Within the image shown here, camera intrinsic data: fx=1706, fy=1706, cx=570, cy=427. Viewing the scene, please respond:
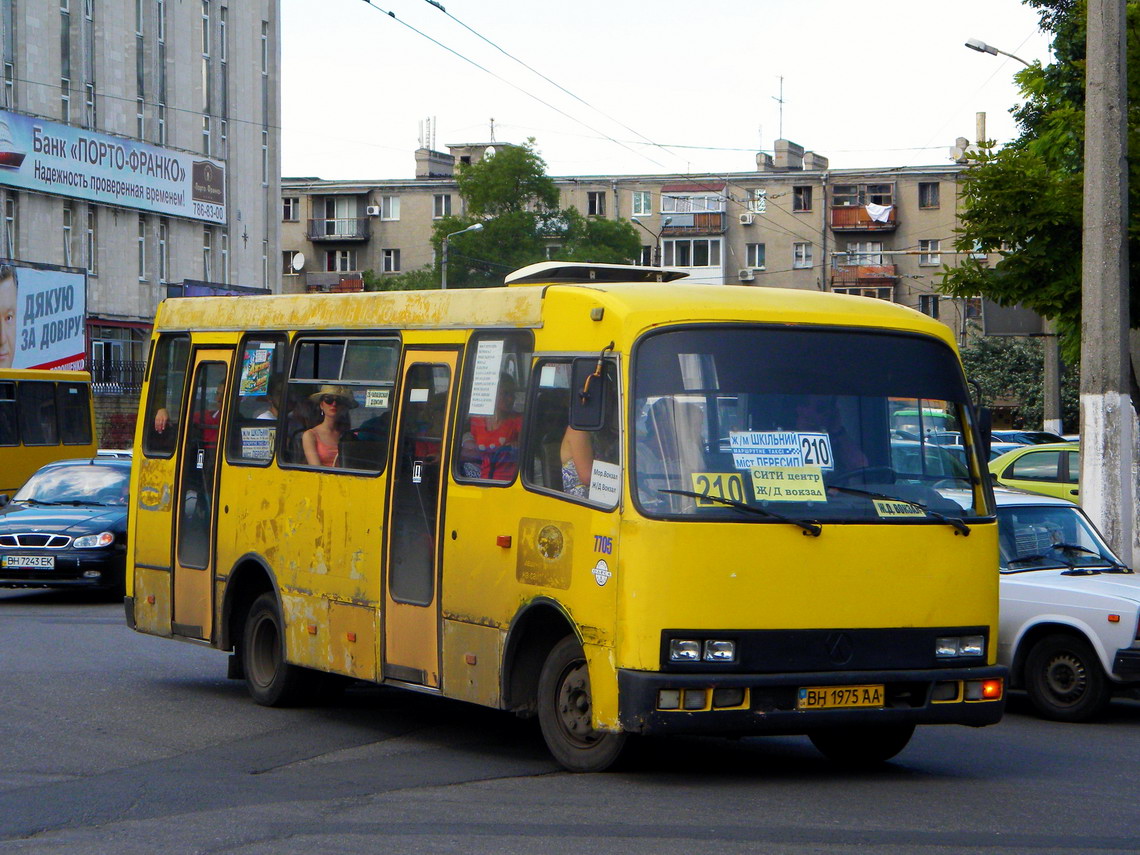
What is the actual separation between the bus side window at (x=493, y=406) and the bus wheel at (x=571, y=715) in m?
1.01

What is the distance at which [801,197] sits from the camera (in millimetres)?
88625

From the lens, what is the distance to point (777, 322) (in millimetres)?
8203

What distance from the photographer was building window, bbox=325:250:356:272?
316ft

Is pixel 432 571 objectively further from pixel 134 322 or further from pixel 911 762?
pixel 134 322

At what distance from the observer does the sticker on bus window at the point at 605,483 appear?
7.88 metres

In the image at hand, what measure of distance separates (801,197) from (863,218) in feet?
13.6

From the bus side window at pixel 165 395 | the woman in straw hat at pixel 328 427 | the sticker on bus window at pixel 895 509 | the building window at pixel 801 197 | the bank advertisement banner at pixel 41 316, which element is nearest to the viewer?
the sticker on bus window at pixel 895 509

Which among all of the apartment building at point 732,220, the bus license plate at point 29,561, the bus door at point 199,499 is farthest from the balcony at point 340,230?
the bus door at point 199,499

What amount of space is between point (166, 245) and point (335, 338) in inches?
2035

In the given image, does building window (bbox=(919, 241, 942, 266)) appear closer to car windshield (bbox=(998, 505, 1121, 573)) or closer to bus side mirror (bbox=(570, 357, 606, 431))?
car windshield (bbox=(998, 505, 1121, 573))

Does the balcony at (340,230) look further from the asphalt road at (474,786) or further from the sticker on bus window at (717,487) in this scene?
the sticker on bus window at (717,487)

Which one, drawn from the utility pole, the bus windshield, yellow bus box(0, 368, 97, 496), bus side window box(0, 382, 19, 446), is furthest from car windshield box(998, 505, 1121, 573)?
bus side window box(0, 382, 19, 446)

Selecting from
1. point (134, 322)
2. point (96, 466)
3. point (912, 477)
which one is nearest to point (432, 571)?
point (912, 477)

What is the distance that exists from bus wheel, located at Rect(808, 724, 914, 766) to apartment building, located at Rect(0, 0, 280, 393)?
42319mm
